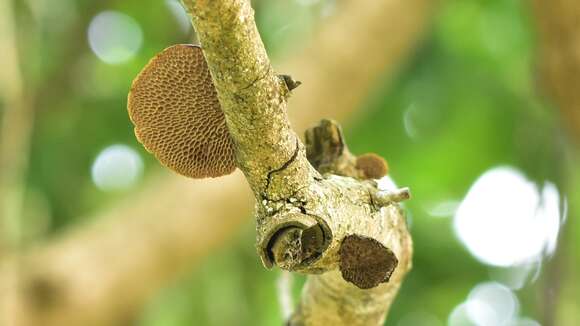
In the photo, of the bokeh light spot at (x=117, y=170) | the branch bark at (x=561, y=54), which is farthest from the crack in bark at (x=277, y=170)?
the bokeh light spot at (x=117, y=170)

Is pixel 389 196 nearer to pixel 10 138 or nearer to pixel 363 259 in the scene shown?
pixel 363 259

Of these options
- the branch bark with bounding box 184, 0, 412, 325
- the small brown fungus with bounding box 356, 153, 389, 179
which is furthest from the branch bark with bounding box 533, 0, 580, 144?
the branch bark with bounding box 184, 0, 412, 325

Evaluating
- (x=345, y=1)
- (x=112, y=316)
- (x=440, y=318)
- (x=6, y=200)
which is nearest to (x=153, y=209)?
(x=112, y=316)

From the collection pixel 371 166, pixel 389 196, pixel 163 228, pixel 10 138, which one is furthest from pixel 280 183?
pixel 163 228

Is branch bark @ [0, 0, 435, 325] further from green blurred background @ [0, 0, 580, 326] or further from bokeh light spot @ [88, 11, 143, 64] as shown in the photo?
bokeh light spot @ [88, 11, 143, 64]

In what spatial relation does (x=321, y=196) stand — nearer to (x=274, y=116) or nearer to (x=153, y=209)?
(x=274, y=116)
